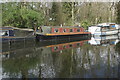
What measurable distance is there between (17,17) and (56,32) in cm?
704

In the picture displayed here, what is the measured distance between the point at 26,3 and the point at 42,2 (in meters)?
6.64

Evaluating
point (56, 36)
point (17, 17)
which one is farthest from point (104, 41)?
point (17, 17)

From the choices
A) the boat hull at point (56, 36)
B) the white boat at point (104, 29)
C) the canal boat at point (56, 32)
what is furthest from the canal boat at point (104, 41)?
the white boat at point (104, 29)

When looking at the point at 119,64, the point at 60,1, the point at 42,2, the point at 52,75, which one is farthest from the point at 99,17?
the point at 52,75

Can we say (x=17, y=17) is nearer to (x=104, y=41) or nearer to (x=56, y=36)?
(x=56, y=36)

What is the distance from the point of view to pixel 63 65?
11.2m

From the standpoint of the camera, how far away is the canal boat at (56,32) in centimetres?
2423

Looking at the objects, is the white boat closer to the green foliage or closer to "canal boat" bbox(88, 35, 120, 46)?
"canal boat" bbox(88, 35, 120, 46)

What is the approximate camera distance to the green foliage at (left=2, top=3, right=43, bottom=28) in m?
26.8

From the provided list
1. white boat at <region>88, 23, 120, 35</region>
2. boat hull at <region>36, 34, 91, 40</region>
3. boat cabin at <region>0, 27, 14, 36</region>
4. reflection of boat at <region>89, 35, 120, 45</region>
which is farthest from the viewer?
white boat at <region>88, 23, 120, 35</region>

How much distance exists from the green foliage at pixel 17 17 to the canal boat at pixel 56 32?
10.6 ft

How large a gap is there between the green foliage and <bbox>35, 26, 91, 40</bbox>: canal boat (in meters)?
3.22

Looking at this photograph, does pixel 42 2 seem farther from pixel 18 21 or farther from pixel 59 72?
pixel 59 72

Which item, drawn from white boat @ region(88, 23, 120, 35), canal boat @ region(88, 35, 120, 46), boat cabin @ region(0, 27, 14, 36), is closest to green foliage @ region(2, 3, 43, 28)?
boat cabin @ region(0, 27, 14, 36)
